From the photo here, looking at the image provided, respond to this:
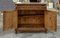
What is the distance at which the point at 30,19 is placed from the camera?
5312mm

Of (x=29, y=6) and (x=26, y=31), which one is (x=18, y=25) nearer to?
(x=26, y=31)

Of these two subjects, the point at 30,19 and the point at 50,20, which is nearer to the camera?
the point at 50,20

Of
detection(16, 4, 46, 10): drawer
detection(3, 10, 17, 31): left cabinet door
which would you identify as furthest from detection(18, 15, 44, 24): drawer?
detection(16, 4, 46, 10): drawer

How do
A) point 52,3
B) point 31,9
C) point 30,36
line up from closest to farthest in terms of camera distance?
1. point 30,36
2. point 31,9
3. point 52,3

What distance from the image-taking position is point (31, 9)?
5059mm

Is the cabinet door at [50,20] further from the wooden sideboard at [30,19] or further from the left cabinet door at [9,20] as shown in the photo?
the left cabinet door at [9,20]

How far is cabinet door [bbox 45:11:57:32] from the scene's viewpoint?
4992 mm

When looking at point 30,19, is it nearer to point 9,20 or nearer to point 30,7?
point 30,7

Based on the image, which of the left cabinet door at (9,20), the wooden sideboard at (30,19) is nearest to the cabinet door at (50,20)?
the wooden sideboard at (30,19)

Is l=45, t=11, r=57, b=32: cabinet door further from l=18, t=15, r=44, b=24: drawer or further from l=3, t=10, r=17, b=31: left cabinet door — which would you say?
l=3, t=10, r=17, b=31: left cabinet door

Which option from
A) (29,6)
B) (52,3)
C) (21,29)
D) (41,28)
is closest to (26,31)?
(21,29)

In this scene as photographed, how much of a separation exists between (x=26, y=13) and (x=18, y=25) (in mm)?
520

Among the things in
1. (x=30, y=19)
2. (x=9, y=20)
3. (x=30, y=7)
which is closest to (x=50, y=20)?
(x=30, y=19)

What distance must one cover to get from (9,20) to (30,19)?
0.75 m
